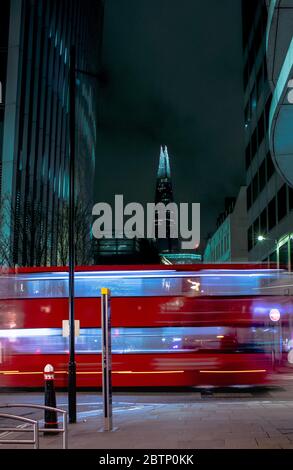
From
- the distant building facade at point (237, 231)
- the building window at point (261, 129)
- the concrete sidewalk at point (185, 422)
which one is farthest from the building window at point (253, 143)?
the concrete sidewalk at point (185, 422)

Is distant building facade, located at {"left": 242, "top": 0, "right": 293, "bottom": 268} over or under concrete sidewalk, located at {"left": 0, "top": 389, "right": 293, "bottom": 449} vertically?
over

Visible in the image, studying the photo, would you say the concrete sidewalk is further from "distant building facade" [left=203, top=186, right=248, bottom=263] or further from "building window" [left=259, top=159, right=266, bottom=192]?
"distant building facade" [left=203, top=186, right=248, bottom=263]

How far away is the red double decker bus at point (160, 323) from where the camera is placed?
20094mm

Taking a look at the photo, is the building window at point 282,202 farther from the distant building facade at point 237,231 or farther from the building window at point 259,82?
the distant building facade at point 237,231

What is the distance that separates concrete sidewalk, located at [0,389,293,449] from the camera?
407 inches

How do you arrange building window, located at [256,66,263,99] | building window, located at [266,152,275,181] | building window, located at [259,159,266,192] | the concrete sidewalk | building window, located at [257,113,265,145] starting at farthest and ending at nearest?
1. building window, located at [256,66,263,99]
2. building window, located at [257,113,265,145]
3. building window, located at [259,159,266,192]
4. building window, located at [266,152,275,181]
5. the concrete sidewalk

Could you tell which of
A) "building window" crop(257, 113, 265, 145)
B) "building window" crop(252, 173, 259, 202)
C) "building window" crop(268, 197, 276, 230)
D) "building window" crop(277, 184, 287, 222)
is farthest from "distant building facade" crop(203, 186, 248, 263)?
"building window" crop(277, 184, 287, 222)

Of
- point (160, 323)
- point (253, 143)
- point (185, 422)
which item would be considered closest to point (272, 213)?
point (253, 143)

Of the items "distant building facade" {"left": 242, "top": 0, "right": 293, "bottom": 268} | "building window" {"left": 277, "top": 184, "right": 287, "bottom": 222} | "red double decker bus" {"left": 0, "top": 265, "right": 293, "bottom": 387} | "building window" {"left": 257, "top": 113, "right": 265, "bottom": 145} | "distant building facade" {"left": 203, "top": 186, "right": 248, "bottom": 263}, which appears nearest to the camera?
"red double decker bus" {"left": 0, "top": 265, "right": 293, "bottom": 387}

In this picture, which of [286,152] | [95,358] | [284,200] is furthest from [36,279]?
[284,200]

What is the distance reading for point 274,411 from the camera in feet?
48.6

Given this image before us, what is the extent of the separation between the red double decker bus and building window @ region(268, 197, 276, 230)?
35.3 m

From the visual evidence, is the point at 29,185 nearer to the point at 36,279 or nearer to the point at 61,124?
the point at 61,124

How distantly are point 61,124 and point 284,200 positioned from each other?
22.1 meters
